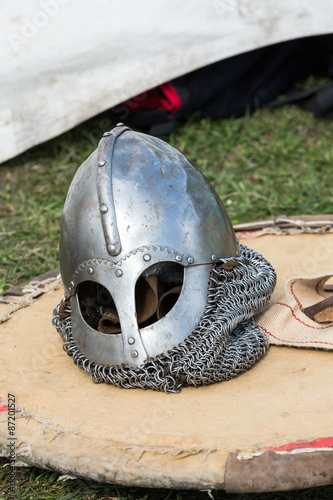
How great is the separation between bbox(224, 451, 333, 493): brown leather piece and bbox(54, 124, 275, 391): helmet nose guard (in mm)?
538

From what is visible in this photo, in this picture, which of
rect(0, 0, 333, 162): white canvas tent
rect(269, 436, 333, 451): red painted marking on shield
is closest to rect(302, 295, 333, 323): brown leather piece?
rect(269, 436, 333, 451): red painted marking on shield

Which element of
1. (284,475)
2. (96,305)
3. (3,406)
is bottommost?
(284,475)

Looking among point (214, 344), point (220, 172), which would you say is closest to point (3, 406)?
point (214, 344)

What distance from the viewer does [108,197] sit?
265cm

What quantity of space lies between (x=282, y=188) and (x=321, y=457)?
3368mm

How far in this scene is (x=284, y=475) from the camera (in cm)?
216

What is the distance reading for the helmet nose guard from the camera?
262cm

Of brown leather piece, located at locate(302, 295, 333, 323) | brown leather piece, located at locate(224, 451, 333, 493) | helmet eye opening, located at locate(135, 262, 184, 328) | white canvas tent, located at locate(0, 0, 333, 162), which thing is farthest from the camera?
white canvas tent, located at locate(0, 0, 333, 162)

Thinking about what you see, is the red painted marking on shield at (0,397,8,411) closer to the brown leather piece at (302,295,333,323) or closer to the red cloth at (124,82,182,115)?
the brown leather piece at (302,295,333,323)

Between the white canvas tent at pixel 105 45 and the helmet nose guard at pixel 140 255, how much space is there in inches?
102

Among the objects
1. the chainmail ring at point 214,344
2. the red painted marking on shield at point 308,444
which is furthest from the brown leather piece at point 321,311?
the red painted marking on shield at point 308,444

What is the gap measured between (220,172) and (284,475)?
3689mm

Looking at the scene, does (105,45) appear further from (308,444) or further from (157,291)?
(308,444)

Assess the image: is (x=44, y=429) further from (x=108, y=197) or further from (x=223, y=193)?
(x=223, y=193)
